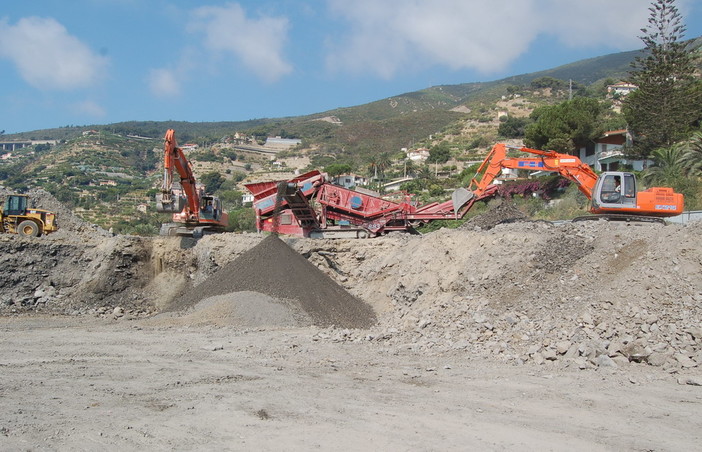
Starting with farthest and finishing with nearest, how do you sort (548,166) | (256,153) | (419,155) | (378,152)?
(256,153)
(378,152)
(419,155)
(548,166)

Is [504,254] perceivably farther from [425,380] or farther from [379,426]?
[379,426]

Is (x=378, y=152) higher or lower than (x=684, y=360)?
higher

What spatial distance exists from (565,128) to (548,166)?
24.0m

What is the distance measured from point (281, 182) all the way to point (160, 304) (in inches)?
213

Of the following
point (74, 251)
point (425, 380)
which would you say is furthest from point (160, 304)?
point (425, 380)

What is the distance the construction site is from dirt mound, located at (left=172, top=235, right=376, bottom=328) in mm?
60

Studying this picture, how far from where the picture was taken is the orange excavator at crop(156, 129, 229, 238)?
61.3 ft

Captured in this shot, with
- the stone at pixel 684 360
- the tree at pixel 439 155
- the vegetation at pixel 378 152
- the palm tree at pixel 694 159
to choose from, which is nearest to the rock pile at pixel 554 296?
the stone at pixel 684 360

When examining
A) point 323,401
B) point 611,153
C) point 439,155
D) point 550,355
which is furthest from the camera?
point 439,155

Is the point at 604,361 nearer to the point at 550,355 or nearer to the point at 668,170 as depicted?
the point at 550,355

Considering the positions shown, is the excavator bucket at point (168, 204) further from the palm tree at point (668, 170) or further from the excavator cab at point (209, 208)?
the palm tree at point (668, 170)

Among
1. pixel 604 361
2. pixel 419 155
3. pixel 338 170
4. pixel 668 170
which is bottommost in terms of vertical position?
pixel 604 361

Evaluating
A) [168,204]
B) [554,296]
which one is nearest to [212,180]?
[168,204]

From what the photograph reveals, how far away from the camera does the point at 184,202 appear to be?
19.4m
